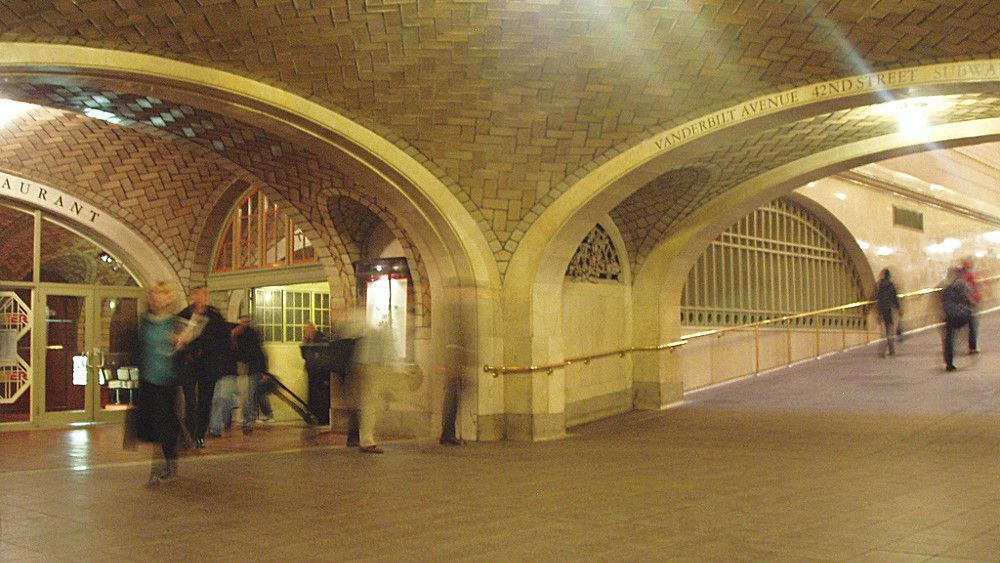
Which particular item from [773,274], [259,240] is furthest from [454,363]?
[773,274]

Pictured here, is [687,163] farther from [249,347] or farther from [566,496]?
[566,496]

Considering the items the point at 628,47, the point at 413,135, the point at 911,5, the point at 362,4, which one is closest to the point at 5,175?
the point at 413,135

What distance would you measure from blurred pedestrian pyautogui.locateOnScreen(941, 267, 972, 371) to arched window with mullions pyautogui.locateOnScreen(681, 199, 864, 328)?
3.46 m

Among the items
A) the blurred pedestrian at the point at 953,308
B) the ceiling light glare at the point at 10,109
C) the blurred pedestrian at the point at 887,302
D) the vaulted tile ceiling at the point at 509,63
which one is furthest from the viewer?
the blurred pedestrian at the point at 887,302

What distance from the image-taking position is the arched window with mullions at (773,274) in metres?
16.2

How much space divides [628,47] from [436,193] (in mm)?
2520

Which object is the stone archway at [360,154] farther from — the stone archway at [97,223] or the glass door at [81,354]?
the glass door at [81,354]

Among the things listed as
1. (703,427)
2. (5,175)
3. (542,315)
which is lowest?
(703,427)

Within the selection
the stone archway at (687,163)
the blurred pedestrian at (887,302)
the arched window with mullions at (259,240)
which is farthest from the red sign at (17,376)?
the blurred pedestrian at (887,302)

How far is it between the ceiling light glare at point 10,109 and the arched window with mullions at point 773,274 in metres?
9.20

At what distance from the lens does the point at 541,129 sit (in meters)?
10.8

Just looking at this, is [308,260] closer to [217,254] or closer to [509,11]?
[217,254]

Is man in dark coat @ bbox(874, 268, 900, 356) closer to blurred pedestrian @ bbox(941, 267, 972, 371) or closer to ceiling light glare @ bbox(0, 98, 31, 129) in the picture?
blurred pedestrian @ bbox(941, 267, 972, 371)

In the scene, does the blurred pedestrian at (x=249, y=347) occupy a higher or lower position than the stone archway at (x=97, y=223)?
lower
